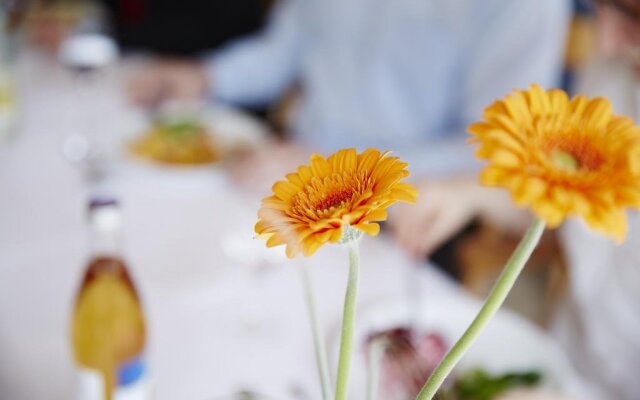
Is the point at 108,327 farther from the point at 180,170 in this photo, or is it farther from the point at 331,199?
the point at 180,170

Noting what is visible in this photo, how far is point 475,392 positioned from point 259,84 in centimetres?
120

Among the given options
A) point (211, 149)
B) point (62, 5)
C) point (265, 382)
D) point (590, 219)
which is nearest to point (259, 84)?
point (211, 149)

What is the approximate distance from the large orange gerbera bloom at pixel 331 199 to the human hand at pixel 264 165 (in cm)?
77

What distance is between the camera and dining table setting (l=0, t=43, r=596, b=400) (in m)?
0.66

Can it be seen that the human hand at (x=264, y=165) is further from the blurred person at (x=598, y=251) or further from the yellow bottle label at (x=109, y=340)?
the yellow bottle label at (x=109, y=340)

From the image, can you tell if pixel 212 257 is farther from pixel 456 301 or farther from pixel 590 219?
pixel 590 219

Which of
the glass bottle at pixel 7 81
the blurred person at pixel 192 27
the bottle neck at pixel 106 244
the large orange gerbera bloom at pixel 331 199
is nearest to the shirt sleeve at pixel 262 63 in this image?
the glass bottle at pixel 7 81

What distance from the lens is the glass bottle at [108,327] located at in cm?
48

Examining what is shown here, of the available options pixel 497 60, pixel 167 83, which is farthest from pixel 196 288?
pixel 167 83

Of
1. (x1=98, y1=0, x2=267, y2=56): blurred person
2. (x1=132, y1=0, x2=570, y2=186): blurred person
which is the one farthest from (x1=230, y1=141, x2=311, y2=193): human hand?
(x1=98, y1=0, x2=267, y2=56): blurred person

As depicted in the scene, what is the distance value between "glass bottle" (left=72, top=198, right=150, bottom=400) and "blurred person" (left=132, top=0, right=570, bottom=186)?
20.2 inches

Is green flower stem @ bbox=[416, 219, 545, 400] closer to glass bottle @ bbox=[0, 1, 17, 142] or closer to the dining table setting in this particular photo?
the dining table setting

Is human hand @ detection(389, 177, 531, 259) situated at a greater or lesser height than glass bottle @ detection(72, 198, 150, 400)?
greater

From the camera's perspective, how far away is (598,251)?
80cm
